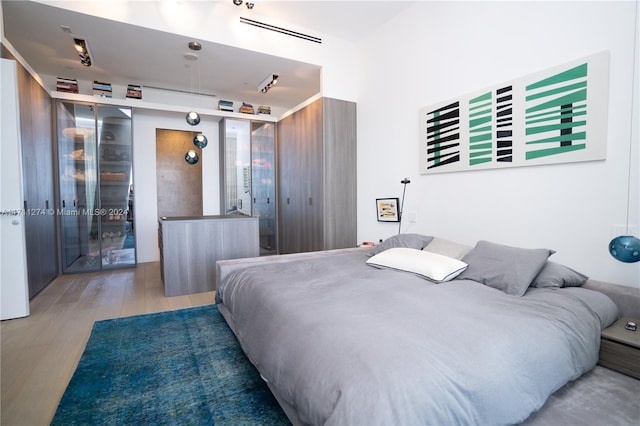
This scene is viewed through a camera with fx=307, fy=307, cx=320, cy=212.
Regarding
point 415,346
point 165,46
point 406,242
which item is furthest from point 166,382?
point 165,46

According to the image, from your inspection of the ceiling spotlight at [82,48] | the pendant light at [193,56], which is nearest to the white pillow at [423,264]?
the pendant light at [193,56]

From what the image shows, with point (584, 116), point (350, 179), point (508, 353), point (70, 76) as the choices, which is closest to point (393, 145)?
point (350, 179)

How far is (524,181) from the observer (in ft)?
8.64

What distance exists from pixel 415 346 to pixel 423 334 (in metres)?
0.13

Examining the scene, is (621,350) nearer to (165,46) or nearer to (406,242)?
(406,242)

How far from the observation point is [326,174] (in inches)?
180

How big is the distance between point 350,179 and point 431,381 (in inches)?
152

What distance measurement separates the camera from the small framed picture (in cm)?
400

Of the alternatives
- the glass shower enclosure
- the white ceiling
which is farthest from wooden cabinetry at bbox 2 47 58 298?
the white ceiling

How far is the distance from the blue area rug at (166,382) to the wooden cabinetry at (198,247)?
972mm

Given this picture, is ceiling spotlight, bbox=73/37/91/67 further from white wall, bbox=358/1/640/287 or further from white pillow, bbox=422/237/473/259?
white pillow, bbox=422/237/473/259

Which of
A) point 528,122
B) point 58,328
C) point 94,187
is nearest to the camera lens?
point 528,122

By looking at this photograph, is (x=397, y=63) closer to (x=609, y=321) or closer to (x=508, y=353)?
(x=609, y=321)

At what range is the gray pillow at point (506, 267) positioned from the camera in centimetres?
207
